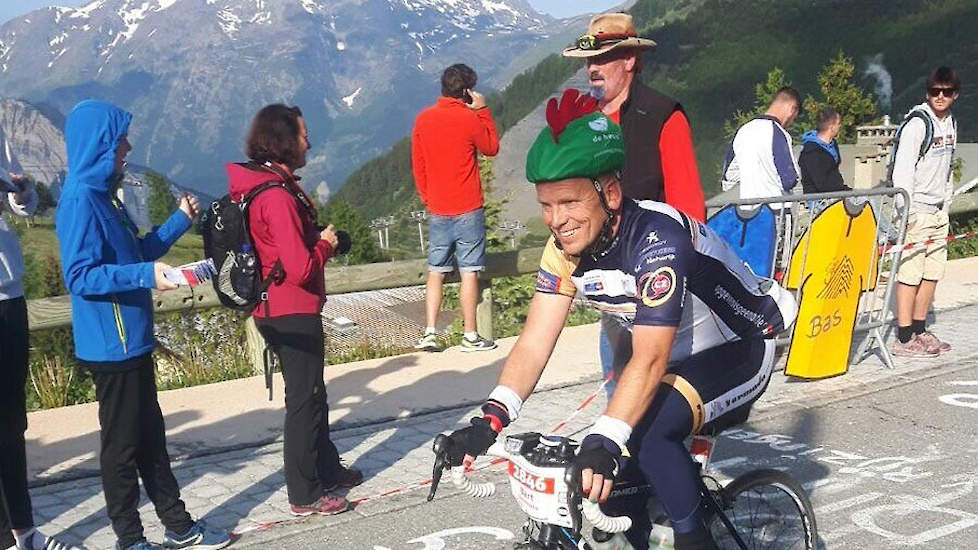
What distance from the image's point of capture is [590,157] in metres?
3.16

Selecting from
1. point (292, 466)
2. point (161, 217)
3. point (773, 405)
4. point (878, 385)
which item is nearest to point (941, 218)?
point (878, 385)

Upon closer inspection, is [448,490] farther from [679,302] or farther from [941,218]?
[941,218]

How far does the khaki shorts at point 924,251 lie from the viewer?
8.75m

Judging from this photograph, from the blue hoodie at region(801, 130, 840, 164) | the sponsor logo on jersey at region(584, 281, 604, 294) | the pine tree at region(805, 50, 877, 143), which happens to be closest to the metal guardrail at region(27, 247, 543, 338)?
the blue hoodie at region(801, 130, 840, 164)

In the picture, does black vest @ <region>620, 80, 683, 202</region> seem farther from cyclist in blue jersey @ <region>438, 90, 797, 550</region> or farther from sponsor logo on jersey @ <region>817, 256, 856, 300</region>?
sponsor logo on jersey @ <region>817, 256, 856, 300</region>

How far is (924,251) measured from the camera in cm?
877

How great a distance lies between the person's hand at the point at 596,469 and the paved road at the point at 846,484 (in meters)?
2.31

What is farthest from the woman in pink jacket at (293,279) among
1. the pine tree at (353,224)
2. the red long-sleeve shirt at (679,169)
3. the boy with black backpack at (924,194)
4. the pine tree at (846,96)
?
the pine tree at (846,96)

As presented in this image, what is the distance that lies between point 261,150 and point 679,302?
2.75m

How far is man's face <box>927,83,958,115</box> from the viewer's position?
8430 millimetres

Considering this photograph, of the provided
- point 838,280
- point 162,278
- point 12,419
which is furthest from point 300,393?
point 838,280

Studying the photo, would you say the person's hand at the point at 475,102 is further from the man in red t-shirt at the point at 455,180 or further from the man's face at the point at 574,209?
the man's face at the point at 574,209

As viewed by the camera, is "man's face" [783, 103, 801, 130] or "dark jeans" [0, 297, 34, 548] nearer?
"dark jeans" [0, 297, 34, 548]

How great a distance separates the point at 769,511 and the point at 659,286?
4.08 feet
